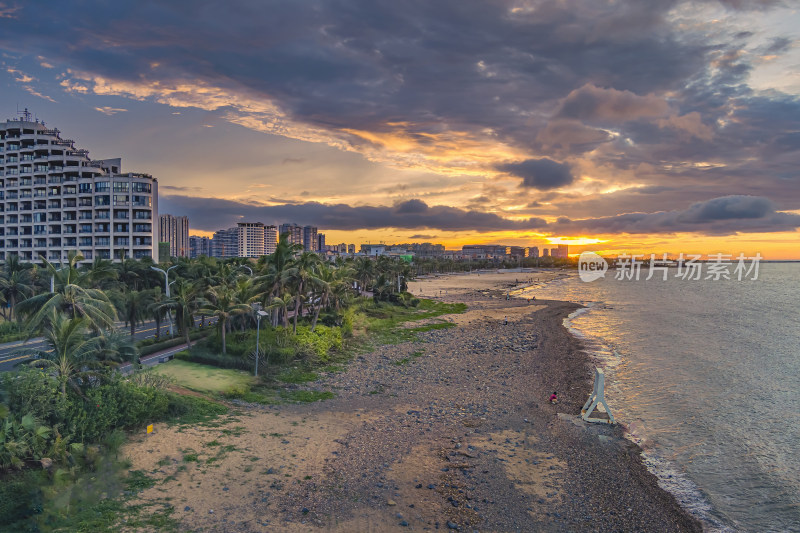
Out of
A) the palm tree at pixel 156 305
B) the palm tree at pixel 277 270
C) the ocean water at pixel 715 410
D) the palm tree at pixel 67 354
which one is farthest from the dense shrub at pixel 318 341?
the ocean water at pixel 715 410

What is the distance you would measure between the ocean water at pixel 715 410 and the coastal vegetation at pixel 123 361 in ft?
69.6

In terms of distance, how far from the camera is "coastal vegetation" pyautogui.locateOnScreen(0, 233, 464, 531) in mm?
15992

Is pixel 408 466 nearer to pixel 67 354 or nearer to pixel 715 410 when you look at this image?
pixel 67 354

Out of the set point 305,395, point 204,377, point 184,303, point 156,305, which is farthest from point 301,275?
point 305,395

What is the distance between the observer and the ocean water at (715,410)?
20.0m

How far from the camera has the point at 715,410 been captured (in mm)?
31422

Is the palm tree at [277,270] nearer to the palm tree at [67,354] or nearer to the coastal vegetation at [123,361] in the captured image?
the coastal vegetation at [123,361]

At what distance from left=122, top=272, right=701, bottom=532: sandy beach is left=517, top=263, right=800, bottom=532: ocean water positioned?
238 cm

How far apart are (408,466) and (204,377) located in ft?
59.5

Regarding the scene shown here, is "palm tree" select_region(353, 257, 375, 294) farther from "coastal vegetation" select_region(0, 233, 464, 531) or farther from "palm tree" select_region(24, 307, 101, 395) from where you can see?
"palm tree" select_region(24, 307, 101, 395)

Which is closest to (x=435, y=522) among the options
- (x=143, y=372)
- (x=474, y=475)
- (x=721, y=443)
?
(x=474, y=475)

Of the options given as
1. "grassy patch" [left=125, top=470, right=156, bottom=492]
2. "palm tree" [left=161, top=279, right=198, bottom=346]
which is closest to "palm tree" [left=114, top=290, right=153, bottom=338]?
"palm tree" [left=161, top=279, right=198, bottom=346]

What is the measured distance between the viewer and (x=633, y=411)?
30.5 meters

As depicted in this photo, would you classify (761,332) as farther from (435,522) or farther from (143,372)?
(143,372)
